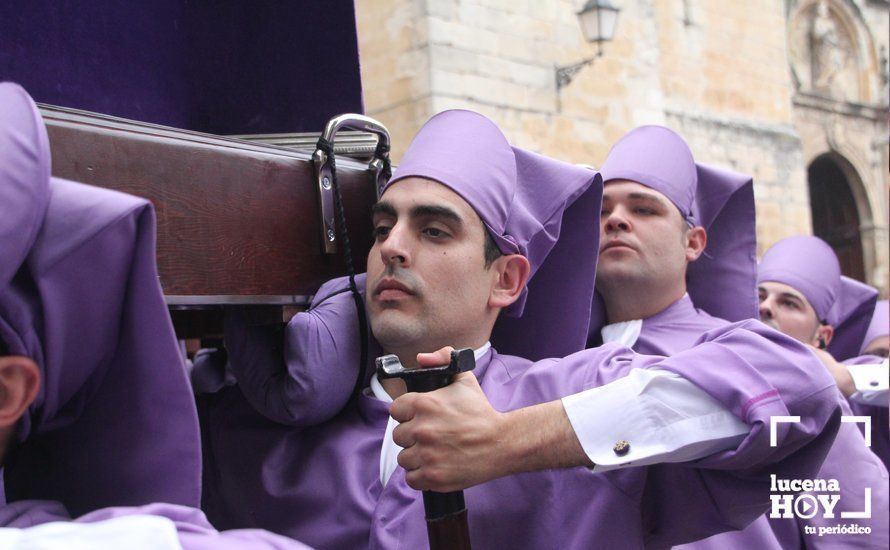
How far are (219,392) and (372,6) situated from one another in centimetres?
789

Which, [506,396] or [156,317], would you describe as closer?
[156,317]

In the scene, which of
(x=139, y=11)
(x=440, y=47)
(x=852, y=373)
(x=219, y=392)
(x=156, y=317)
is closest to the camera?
(x=156, y=317)

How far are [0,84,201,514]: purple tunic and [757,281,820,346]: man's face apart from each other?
11.1ft

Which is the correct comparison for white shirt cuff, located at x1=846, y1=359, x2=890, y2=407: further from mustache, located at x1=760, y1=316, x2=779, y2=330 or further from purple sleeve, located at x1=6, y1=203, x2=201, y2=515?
purple sleeve, located at x1=6, y1=203, x2=201, y2=515

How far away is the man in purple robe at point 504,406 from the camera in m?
2.04

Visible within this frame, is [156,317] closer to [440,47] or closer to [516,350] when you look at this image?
[516,350]

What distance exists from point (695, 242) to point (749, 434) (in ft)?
5.17

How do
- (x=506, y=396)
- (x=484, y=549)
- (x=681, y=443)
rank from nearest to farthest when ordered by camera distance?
1. (x=681, y=443)
2. (x=484, y=549)
3. (x=506, y=396)

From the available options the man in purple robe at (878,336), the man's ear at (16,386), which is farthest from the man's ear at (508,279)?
the man in purple robe at (878,336)

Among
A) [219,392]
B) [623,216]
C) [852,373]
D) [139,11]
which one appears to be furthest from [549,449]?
[852,373]

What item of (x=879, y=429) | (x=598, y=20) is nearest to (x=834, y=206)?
(x=598, y=20)

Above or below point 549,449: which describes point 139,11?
above

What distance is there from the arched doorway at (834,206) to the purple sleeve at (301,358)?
1637 centimetres

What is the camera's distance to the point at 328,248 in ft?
7.64
